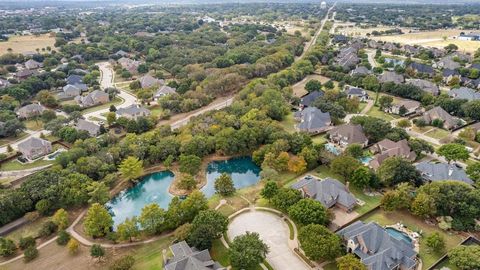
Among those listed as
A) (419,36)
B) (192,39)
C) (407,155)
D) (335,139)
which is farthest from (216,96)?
(419,36)

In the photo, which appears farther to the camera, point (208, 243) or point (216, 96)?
point (216, 96)

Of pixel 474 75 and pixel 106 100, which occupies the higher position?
pixel 474 75

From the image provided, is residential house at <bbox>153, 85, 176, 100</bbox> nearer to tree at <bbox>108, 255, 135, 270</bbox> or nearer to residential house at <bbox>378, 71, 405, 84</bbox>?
tree at <bbox>108, 255, 135, 270</bbox>

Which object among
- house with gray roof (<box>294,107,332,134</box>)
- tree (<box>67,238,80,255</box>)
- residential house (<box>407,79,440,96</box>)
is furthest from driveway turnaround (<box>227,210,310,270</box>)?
residential house (<box>407,79,440,96</box>)

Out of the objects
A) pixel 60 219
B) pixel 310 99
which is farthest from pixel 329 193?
pixel 310 99

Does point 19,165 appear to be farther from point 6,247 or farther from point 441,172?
point 441,172

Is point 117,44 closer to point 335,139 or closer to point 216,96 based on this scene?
point 216,96

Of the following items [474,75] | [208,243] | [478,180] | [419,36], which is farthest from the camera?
[419,36]
